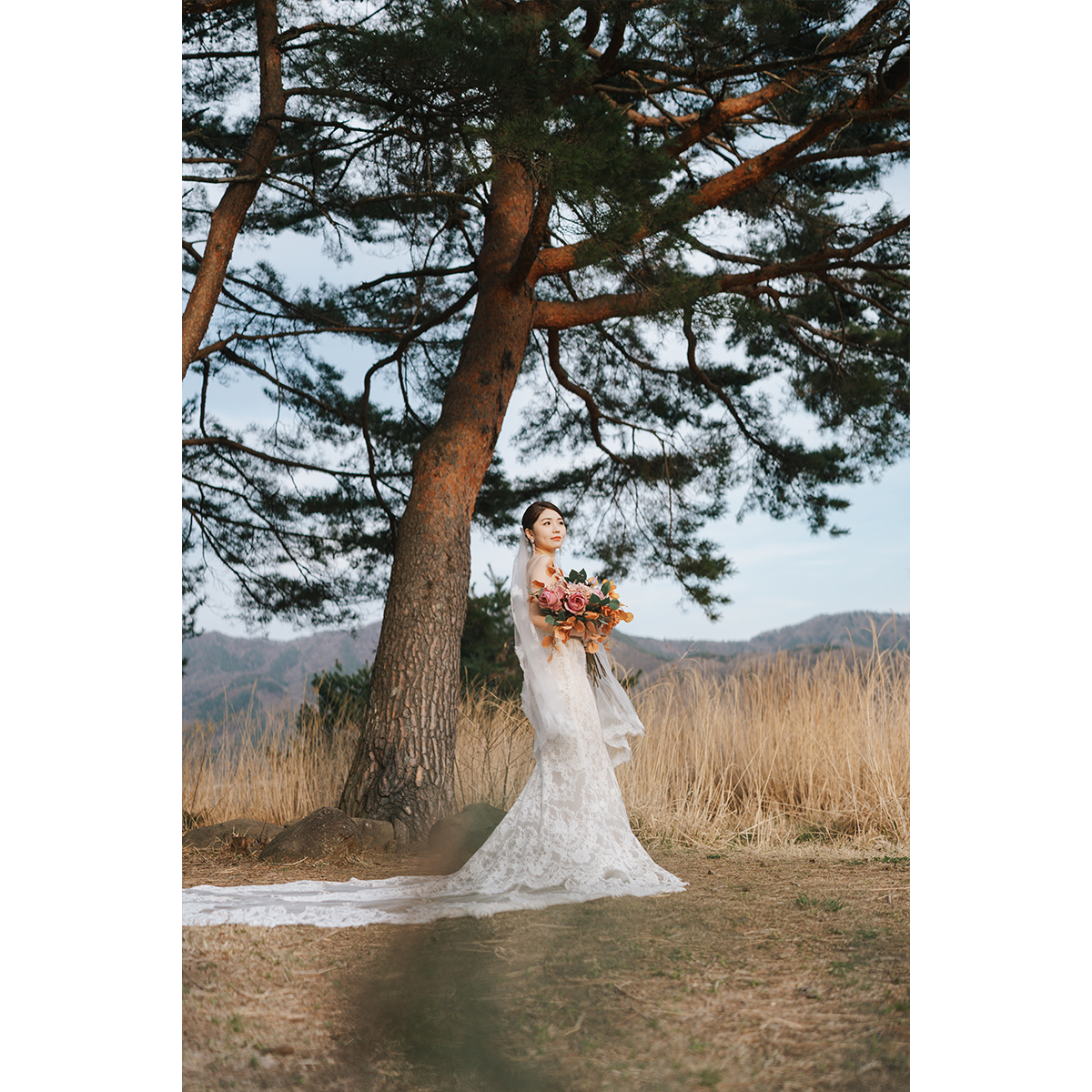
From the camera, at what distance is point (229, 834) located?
5484 millimetres

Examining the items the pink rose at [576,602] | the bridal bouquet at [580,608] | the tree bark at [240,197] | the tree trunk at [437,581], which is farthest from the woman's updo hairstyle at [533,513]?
the tree bark at [240,197]

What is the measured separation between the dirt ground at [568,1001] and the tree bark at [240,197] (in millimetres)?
3433

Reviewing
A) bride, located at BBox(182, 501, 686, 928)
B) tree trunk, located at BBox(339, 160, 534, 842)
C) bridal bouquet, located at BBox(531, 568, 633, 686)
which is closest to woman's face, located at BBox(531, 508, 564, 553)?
bride, located at BBox(182, 501, 686, 928)

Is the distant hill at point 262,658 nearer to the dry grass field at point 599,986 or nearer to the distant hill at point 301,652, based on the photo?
the distant hill at point 301,652

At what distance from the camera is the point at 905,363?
779 cm

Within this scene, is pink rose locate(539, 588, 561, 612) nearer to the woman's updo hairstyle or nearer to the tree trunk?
the woman's updo hairstyle

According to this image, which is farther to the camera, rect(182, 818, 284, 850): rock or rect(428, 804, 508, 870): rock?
rect(182, 818, 284, 850): rock

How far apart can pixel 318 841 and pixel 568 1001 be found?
2642 mm

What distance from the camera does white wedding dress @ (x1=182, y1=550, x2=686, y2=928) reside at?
377cm

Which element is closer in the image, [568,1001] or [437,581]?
[568,1001]

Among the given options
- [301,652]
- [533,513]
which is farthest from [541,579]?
[301,652]

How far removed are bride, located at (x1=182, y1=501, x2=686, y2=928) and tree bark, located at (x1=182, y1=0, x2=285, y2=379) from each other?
95.7 inches

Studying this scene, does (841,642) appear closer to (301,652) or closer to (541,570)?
(541,570)
